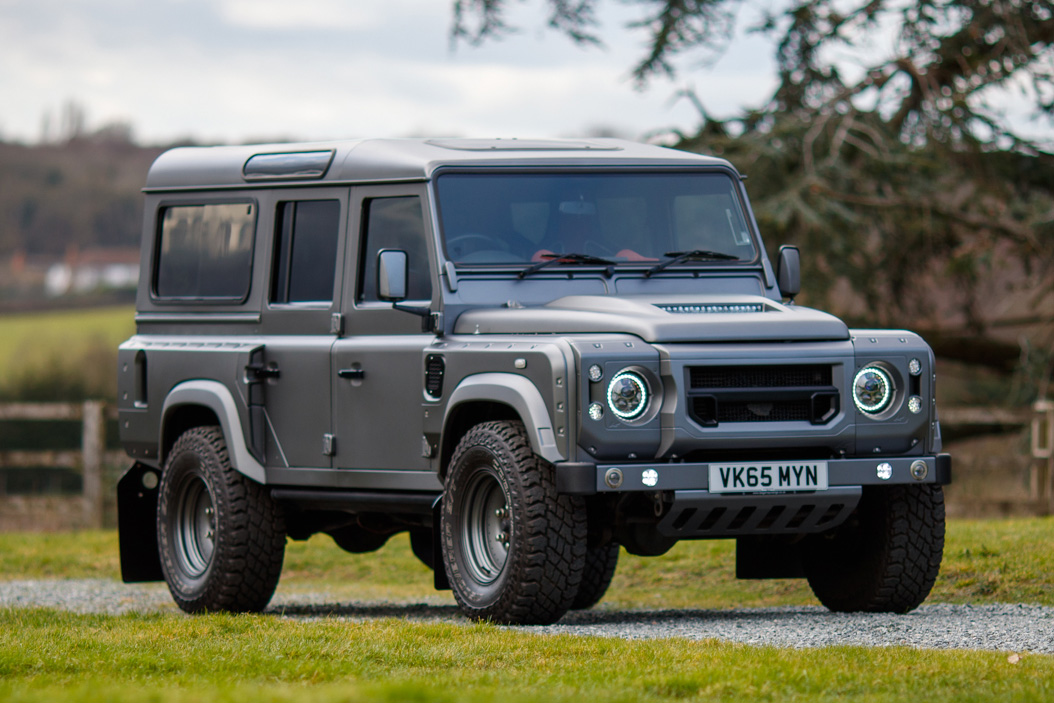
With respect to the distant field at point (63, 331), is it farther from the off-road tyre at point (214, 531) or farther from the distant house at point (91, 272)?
the off-road tyre at point (214, 531)

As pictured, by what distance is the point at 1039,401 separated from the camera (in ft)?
61.0

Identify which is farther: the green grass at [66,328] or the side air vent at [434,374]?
the green grass at [66,328]

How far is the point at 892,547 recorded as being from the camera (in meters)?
9.20

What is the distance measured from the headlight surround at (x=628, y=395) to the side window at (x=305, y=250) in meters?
2.49

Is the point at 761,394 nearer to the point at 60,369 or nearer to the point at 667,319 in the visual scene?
the point at 667,319

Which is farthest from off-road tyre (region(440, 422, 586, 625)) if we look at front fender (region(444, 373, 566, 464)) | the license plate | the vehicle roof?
the vehicle roof

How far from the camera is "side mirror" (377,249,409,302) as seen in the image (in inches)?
358

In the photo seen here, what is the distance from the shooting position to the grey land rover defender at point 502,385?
8.41 meters

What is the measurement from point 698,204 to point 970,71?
33.1 feet

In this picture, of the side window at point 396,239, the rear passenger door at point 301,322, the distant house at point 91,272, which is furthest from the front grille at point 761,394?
the distant house at point 91,272

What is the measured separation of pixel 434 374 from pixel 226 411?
1913 millimetres

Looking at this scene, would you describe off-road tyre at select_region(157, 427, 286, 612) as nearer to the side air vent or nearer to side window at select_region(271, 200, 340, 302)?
side window at select_region(271, 200, 340, 302)

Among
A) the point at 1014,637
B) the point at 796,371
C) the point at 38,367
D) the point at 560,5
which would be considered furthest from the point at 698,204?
the point at 38,367

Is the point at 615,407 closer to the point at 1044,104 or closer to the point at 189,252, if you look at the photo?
the point at 189,252
